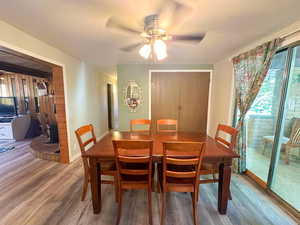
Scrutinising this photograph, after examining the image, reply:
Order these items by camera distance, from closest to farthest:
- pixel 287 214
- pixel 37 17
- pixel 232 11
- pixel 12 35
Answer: pixel 232 11
pixel 37 17
pixel 287 214
pixel 12 35

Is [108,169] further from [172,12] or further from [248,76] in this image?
[248,76]

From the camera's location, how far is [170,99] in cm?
370

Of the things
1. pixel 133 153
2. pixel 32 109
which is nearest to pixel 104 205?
pixel 133 153

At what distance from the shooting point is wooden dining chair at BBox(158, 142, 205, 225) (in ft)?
4.11

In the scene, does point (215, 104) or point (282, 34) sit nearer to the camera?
point (282, 34)

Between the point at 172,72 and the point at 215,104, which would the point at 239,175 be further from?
the point at 172,72

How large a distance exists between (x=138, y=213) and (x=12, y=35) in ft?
8.89

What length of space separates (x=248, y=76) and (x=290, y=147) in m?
1.16

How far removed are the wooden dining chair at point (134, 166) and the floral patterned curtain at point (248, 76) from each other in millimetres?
1818

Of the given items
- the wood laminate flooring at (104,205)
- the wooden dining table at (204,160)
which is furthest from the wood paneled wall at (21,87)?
the wooden dining table at (204,160)

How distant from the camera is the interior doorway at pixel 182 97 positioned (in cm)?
362

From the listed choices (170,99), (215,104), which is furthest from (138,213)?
(215,104)

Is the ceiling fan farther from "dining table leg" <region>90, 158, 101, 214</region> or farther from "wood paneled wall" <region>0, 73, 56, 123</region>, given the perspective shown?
"wood paneled wall" <region>0, 73, 56, 123</region>

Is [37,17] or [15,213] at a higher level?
[37,17]
